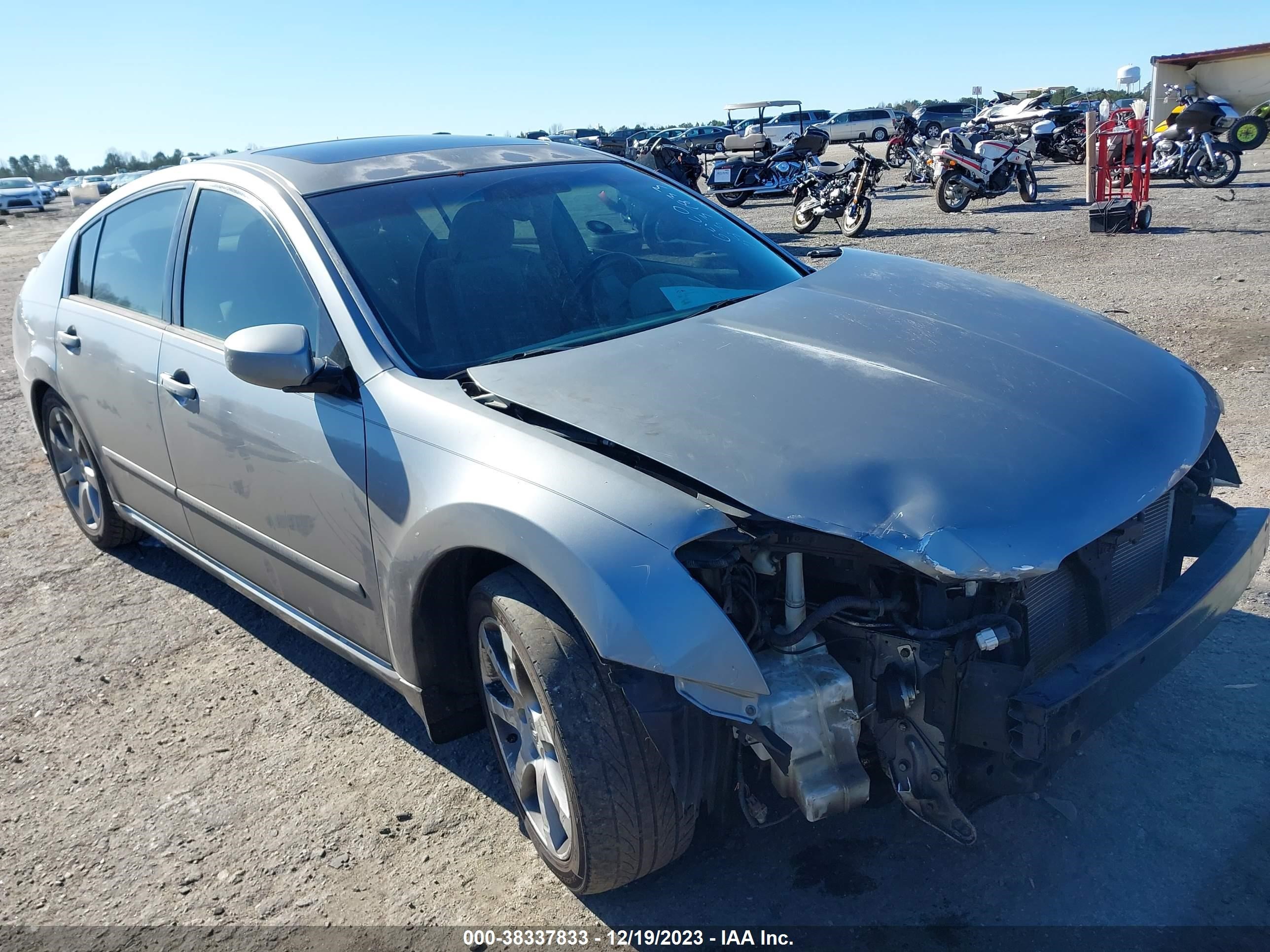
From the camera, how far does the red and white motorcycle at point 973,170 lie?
1577 cm

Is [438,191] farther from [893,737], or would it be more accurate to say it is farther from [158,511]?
[893,737]

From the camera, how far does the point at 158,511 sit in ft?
12.8

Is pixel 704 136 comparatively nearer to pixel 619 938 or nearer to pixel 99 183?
pixel 99 183

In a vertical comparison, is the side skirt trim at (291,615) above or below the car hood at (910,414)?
below

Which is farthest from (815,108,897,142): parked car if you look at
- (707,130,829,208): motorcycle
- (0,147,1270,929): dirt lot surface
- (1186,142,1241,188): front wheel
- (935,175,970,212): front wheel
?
(0,147,1270,929): dirt lot surface

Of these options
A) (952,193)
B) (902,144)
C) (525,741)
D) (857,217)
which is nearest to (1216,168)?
(952,193)

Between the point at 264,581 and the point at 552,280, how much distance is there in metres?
1.37

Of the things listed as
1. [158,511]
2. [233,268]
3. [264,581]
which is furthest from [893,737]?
[158,511]

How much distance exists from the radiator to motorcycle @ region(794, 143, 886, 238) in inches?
490

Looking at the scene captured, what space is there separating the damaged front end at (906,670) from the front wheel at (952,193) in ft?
48.6

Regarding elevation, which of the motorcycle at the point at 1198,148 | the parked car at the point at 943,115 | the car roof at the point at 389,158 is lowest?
the motorcycle at the point at 1198,148

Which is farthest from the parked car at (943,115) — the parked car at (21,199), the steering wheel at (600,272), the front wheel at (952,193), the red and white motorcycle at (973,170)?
the parked car at (21,199)

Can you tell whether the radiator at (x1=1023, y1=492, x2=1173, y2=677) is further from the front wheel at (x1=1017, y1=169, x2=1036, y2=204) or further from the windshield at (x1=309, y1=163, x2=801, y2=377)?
the front wheel at (x1=1017, y1=169, x2=1036, y2=204)

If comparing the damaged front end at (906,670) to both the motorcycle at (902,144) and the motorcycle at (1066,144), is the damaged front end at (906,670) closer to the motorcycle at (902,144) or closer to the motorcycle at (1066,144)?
the motorcycle at (902,144)
